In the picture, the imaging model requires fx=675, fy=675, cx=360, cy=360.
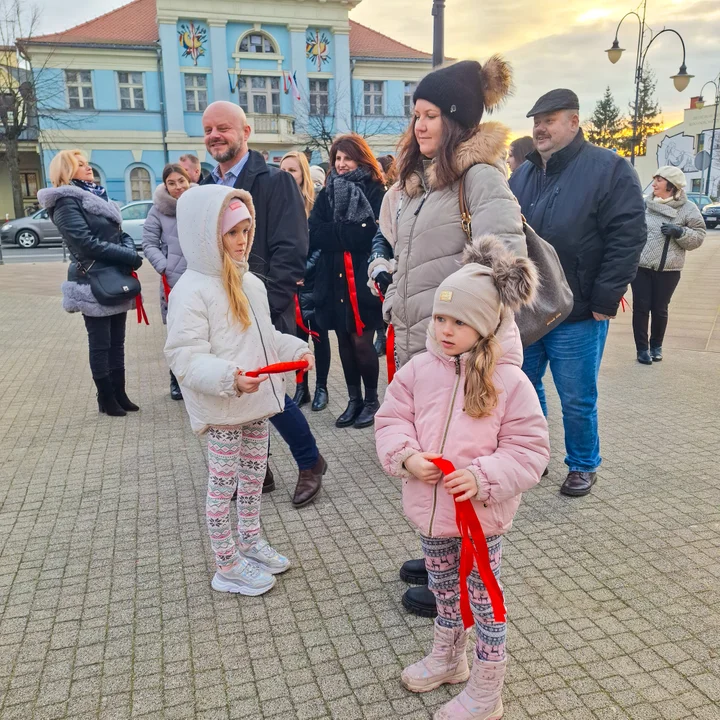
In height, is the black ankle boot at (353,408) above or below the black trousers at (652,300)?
below

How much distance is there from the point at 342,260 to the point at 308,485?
1.97m

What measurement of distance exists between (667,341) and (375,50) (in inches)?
1442

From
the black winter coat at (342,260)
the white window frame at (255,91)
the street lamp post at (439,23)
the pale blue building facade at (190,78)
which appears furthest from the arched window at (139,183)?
the black winter coat at (342,260)

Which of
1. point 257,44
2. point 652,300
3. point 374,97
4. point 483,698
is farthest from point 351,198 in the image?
point 374,97

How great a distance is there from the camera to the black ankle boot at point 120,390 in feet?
18.7

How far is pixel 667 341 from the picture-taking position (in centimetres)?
812

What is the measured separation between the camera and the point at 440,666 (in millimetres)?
2422

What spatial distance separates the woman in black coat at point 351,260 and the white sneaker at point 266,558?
1.82m

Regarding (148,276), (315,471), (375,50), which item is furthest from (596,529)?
(375,50)

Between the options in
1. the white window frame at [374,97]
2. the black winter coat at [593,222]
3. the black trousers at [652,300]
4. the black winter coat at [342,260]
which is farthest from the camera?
the white window frame at [374,97]

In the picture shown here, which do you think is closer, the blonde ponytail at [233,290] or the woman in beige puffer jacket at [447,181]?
the woman in beige puffer jacket at [447,181]

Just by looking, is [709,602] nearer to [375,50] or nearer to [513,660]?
[513,660]

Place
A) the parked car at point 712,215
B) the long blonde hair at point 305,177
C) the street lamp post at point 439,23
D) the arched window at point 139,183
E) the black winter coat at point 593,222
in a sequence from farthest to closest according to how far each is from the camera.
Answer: the arched window at point 139,183 < the parked car at point 712,215 < the street lamp post at point 439,23 < the long blonde hair at point 305,177 < the black winter coat at point 593,222

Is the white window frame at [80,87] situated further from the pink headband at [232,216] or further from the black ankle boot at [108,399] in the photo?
Answer: the pink headband at [232,216]
